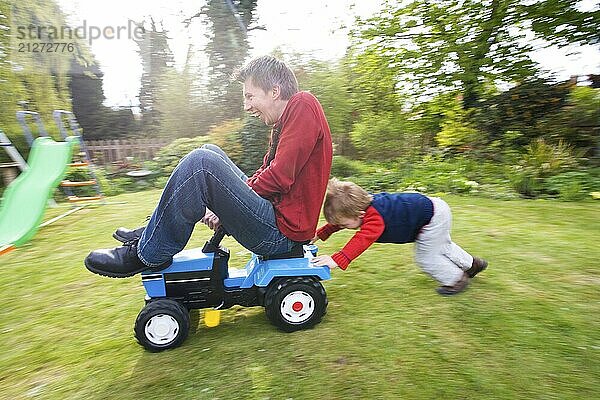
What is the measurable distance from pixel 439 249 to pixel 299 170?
3.23ft

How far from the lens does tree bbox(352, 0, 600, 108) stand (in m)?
6.67

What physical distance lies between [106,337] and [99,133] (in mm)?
12711

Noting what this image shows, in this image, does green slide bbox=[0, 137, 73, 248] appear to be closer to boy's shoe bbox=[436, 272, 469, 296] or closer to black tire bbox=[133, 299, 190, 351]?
black tire bbox=[133, 299, 190, 351]

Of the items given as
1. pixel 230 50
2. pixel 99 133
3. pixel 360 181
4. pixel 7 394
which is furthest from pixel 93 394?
pixel 99 133

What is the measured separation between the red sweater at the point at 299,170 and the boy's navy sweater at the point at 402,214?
42 cm

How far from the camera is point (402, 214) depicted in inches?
87.7

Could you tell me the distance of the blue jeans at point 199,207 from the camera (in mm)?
1718

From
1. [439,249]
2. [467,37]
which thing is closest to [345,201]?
[439,249]

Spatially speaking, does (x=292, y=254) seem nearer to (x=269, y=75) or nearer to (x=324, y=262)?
(x=324, y=262)

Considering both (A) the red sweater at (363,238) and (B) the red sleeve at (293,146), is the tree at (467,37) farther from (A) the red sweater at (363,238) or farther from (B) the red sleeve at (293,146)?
(B) the red sleeve at (293,146)

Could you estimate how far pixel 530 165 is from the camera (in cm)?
606

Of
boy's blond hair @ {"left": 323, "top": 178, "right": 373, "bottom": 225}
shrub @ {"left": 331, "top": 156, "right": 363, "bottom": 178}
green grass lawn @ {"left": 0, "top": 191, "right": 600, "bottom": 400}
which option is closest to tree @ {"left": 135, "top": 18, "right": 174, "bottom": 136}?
shrub @ {"left": 331, "top": 156, "right": 363, "bottom": 178}

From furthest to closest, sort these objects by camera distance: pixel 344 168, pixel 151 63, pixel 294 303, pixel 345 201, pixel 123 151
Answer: pixel 151 63, pixel 123 151, pixel 344 168, pixel 345 201, pixel 294 303

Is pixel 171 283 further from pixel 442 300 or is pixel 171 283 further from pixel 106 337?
pixel 442 300
